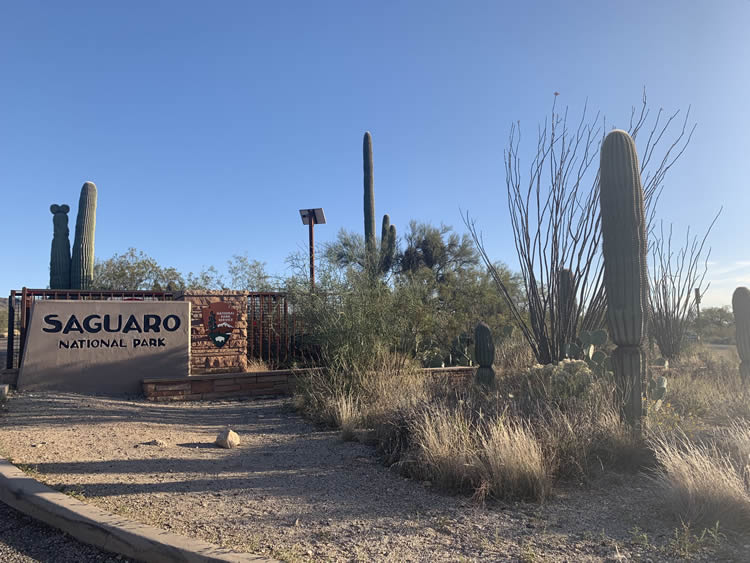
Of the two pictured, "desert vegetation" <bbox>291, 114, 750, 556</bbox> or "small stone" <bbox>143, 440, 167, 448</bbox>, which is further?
"small stone" <bbox>143, 440, 167, 448</bbox>

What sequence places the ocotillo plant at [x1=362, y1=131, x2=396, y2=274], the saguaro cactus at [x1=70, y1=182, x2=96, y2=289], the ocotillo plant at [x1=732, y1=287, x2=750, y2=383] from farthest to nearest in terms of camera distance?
the ocotillo plant at [x1=362, y1=131, x2=396, y2=274] → the saguaro cactus at [x1=70, y1=182, x2=96, y2=289] → the ocotillo plant at [x1=732, y1=287, x2=750, y2=383]

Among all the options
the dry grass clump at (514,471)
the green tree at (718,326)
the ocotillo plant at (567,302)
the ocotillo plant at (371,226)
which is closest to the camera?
the dry grass clump at (514,471)

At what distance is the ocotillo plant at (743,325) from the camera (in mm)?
10465

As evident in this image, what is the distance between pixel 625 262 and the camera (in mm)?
6562

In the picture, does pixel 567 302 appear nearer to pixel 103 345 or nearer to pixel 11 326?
pixel 103 345

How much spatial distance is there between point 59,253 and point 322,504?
14916 mm

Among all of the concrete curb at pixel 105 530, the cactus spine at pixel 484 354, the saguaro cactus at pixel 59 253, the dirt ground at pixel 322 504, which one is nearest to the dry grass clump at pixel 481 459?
the dirt ground at pixel 322 504

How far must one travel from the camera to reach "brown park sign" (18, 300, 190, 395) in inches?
394

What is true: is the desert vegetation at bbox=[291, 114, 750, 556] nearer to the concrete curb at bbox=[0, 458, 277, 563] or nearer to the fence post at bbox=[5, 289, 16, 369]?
the concrete curb at bbox=[0, 458, 277, 563]

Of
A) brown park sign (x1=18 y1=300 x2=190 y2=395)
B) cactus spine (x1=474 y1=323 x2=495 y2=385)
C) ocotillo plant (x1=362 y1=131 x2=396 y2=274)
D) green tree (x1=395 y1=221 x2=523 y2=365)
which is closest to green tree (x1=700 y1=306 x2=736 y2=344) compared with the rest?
green tree (x1=395 y1=221 x2=523 y2=365)

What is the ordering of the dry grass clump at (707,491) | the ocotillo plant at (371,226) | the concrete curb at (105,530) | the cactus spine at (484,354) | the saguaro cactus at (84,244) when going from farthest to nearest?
the ocotillo plant at (371,226)
the saguaro cactus at (84,244)
the cactus spine at (484,354)
the dry grass clump at (707,491)
the concrete curb at (105,530)

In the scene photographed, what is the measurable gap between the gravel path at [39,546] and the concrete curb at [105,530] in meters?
0.05

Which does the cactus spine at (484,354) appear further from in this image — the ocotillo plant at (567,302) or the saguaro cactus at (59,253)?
the saguaro cactus at (59,253)

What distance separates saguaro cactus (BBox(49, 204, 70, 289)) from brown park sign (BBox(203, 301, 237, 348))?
707cm
